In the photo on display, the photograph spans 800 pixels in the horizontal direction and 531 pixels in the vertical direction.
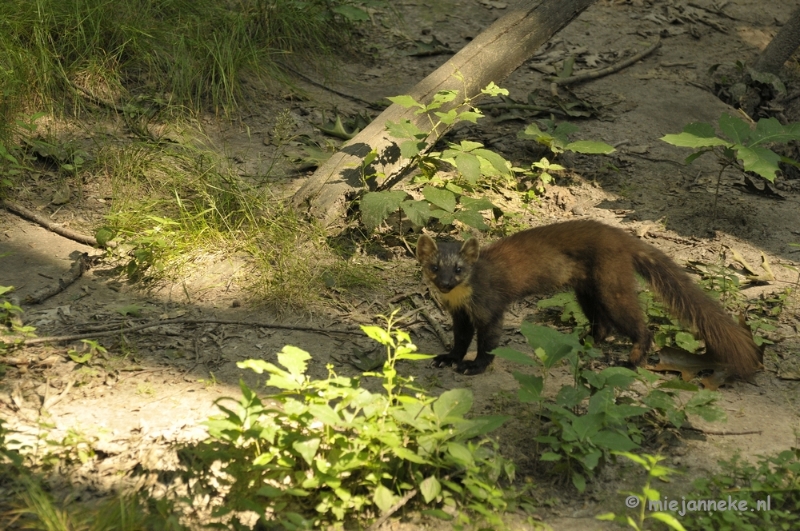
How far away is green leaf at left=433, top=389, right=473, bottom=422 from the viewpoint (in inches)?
143

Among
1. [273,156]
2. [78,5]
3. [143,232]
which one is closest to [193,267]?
[143,232]

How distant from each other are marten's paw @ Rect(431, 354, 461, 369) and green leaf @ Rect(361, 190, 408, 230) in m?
1.25

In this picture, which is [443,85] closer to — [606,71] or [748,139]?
[748,139]

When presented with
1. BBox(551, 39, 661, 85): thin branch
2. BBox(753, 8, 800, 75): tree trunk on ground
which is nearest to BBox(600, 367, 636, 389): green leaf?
BBox(551, 39, 661, 85): thin branch

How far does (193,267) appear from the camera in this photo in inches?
Answer: 226

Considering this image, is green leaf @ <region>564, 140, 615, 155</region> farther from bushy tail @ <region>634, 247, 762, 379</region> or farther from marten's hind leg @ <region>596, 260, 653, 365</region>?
marten's hind leg @ <region>596, 260, 653, 365</region>

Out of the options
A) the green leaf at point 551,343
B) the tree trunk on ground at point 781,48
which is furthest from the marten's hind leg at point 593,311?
the tree trunk on ground at point 781,48

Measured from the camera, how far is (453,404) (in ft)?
12.1

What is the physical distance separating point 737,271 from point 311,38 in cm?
500

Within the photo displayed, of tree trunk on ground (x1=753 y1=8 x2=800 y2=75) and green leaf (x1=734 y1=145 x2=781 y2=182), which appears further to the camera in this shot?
tree trunk on ground (x1=753 y1=8 x2=800 y2=75)

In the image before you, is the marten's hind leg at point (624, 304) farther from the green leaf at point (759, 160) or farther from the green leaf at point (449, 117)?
the green leaf at point (449, 117)

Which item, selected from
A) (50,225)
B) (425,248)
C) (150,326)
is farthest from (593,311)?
(50,225)

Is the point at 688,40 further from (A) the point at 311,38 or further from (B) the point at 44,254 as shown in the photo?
(B) the point at 44,254

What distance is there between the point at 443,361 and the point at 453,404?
4.59 feet
